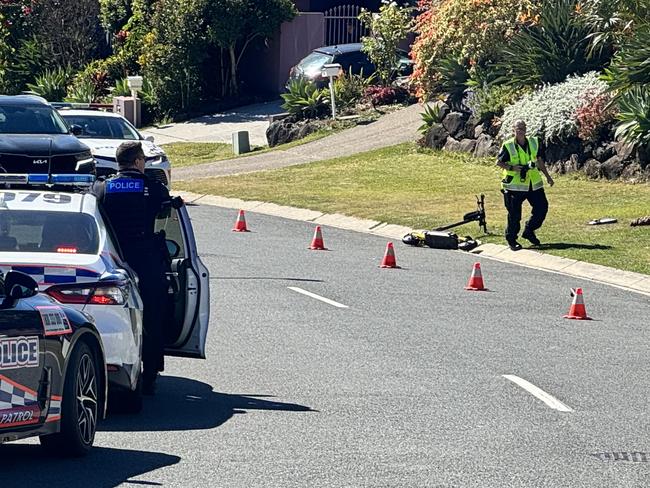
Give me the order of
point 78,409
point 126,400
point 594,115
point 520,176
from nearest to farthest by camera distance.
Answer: point 78,409 → point 126,400 → point 520,176 → point 594,115

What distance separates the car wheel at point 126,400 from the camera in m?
10.7

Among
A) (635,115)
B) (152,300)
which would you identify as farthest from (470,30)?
(152,300)

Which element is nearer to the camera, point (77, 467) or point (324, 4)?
point (77, 467)

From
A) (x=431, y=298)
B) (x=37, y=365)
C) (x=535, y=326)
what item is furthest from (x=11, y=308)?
(x=431, y=298)

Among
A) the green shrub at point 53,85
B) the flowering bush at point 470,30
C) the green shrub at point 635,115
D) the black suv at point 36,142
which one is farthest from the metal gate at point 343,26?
the black suv at point 36,142

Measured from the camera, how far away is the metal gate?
4897cm

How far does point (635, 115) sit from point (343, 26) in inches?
856

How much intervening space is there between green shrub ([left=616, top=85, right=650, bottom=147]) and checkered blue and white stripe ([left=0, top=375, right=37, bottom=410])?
21217mm

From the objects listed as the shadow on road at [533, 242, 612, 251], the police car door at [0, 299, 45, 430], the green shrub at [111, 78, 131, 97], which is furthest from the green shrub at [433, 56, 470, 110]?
the police car door at [0, 299, 45, 430]

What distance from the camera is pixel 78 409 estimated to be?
909 centimetres

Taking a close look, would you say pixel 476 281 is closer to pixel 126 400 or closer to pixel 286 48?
pixel 126 400

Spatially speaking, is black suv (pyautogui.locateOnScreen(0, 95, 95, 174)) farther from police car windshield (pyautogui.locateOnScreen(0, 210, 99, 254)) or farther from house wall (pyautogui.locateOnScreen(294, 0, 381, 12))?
house wall (pyautogui.locateOnScreen(294, 0, 381, 12))

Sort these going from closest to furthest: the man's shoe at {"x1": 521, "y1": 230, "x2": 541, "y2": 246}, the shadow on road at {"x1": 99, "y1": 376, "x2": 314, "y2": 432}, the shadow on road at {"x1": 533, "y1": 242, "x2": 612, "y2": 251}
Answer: the shadow on road at {"x1": 99, "y1": 376, "x2": 314, "y2": 432} → the shadow on road at {"x1": 533, "y1": 242, "x2": 612, "y2": 251} → the man's shoe at {"x1": 521, "y1": 230, "x2": 541, "y2": 246}

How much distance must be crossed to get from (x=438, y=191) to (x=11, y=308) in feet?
74.1
